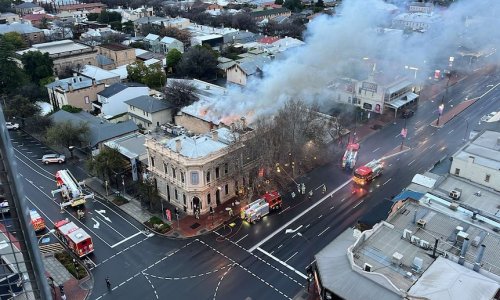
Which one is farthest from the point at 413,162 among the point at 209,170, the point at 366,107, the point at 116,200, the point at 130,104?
the point at 130,104

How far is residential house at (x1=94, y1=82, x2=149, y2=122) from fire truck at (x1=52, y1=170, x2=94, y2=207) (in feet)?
70.8

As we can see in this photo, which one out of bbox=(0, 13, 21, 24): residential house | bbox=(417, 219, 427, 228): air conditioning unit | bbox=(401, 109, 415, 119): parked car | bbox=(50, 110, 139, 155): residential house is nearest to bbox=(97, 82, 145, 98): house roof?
bbox=(50, 110, 139, 155): residential house

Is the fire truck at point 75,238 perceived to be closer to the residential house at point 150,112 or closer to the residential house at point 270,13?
the residential house at point 150,112

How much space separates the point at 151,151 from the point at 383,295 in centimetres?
3162

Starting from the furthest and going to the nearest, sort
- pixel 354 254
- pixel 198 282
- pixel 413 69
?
pixel 413 69 → pixel 198 282 → pixel 354 254

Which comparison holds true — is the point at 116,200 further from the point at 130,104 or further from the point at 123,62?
the point at 123,62

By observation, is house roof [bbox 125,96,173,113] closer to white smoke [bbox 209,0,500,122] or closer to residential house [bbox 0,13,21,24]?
white smoke [bbox 209,0,500,122]

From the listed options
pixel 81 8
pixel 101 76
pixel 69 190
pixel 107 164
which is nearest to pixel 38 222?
pixel 69 190

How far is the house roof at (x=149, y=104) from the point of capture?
67.9 m

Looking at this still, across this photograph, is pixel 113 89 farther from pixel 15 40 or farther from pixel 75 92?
pixel 15 40

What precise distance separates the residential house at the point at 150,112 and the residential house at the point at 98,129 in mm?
4838

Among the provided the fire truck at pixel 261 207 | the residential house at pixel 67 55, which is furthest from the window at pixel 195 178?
the residential house at pixel 67 55

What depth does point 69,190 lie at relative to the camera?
49.1 metres

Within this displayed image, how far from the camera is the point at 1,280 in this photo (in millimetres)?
11805
